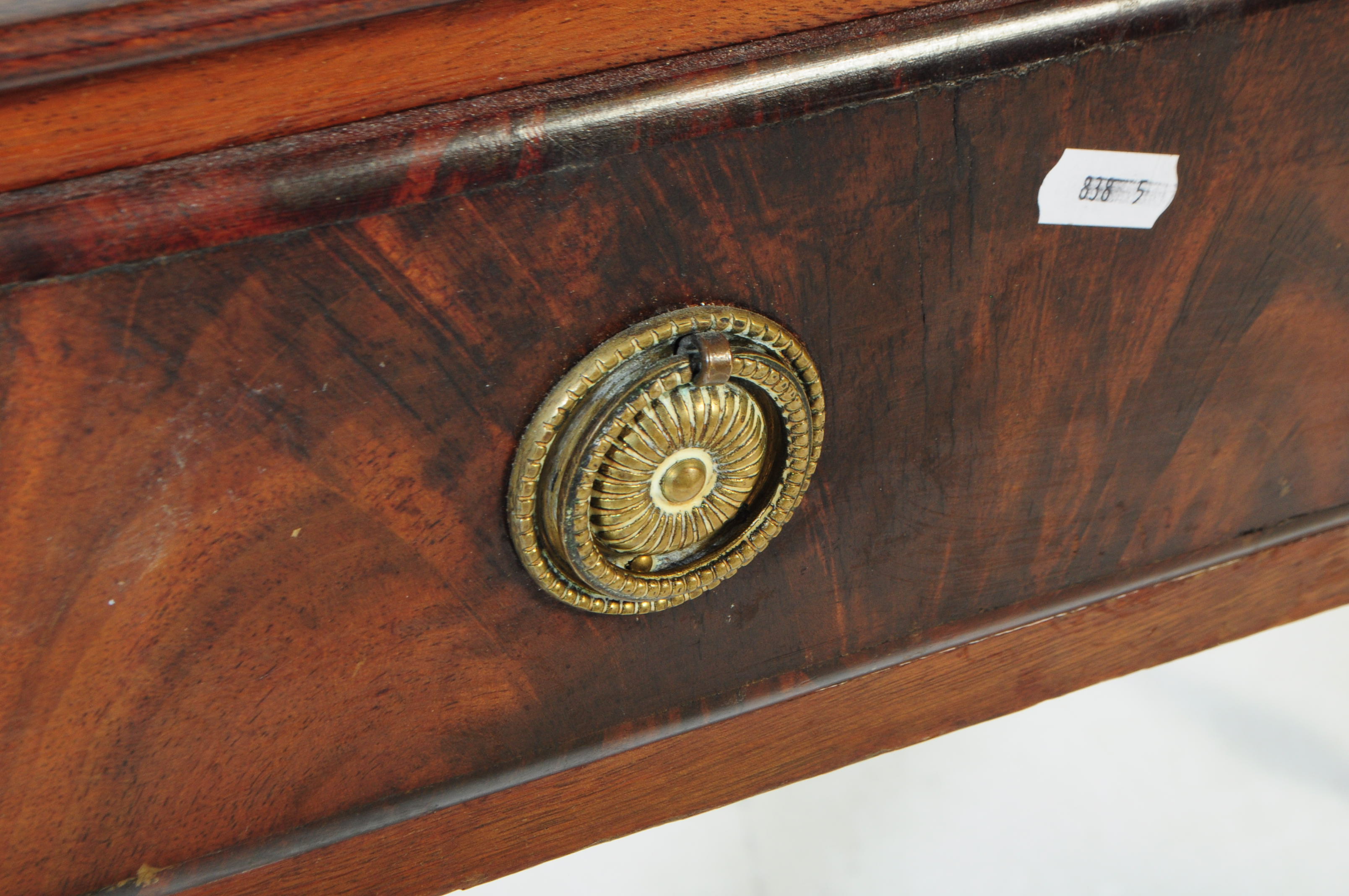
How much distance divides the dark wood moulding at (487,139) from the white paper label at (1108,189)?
2.8 inches

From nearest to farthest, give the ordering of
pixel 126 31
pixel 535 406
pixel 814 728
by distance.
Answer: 1. pixel 126 31
2. pixel 535 406
3. pixel 814 728

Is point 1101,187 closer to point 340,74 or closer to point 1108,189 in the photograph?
point 1108,189

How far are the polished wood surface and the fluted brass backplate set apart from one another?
0.06ft

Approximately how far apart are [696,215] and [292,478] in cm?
25

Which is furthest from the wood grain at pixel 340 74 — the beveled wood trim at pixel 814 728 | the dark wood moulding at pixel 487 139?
the beveled wood trim at pixel 814 728

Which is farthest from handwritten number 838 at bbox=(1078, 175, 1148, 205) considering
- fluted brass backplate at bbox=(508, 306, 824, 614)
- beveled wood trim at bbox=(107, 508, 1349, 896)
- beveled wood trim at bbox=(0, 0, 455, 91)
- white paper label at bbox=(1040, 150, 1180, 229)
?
beveled wood trim at bbox=(0, 0, 455, 91)

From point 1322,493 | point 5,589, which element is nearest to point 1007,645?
point 1322,493

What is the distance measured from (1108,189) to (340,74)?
0.46 meters

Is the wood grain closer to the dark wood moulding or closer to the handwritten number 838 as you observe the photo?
the dark wood moulding

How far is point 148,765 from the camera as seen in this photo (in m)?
0.62

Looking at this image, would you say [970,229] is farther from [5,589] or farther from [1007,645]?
[5,589]

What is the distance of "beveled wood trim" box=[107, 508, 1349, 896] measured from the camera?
2.37ft

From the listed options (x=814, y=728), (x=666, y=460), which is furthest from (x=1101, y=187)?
(x=814, y=728)

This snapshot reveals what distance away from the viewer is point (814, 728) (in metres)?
0.87
